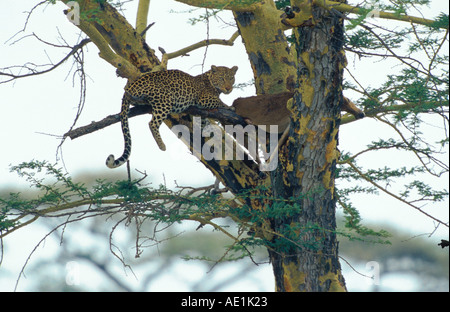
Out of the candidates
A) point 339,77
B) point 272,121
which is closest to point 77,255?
point 272,121

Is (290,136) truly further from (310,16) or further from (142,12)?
(142,12)

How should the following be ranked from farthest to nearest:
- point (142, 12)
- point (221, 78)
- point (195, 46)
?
point (142, 12), point (195, 46), point (221, 78)

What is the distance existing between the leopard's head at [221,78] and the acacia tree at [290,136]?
0.27m

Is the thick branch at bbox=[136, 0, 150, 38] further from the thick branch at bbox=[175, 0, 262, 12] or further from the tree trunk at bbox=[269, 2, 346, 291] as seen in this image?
the tree trunk at bbox=[269, 2, 346, 291]

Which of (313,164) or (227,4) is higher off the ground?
(227,4)

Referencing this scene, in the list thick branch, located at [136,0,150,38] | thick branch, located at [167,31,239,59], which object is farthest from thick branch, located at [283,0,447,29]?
thick branch, located at [136,0,150,38]

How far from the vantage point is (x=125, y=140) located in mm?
4852

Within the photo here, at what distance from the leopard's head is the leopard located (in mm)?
192

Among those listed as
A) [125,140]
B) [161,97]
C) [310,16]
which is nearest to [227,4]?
[310,16]

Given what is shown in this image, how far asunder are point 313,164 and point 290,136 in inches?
11.4

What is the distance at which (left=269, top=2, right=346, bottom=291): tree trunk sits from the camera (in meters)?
4.63
